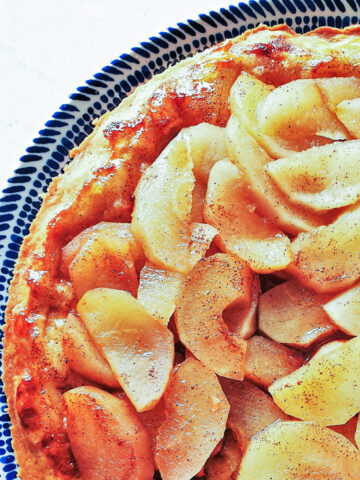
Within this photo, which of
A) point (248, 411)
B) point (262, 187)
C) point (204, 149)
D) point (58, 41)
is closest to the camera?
point (248, 411)

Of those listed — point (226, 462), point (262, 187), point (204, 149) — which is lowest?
point (226, 462)

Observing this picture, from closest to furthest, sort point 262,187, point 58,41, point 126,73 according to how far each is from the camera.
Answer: point 262,187, point 126,73, point 58,41

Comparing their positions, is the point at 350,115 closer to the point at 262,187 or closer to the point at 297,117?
the point at 297,117

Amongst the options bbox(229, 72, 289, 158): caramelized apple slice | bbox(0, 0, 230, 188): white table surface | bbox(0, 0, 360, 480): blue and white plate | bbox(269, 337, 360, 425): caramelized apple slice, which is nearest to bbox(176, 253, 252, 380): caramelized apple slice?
bbox(269, 337, 360, 425): caramelized apple slice

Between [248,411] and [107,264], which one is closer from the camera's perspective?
[248,411]

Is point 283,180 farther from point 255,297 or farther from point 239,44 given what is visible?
point 239,44

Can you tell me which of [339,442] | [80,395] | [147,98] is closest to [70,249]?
[80,395]

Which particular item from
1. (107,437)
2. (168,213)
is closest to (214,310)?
(168,213)

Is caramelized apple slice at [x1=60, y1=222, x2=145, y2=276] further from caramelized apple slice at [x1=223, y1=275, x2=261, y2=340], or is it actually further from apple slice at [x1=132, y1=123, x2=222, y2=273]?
caramelized apple slice at [x1=223, y1=275, x2=261, y2=340]
